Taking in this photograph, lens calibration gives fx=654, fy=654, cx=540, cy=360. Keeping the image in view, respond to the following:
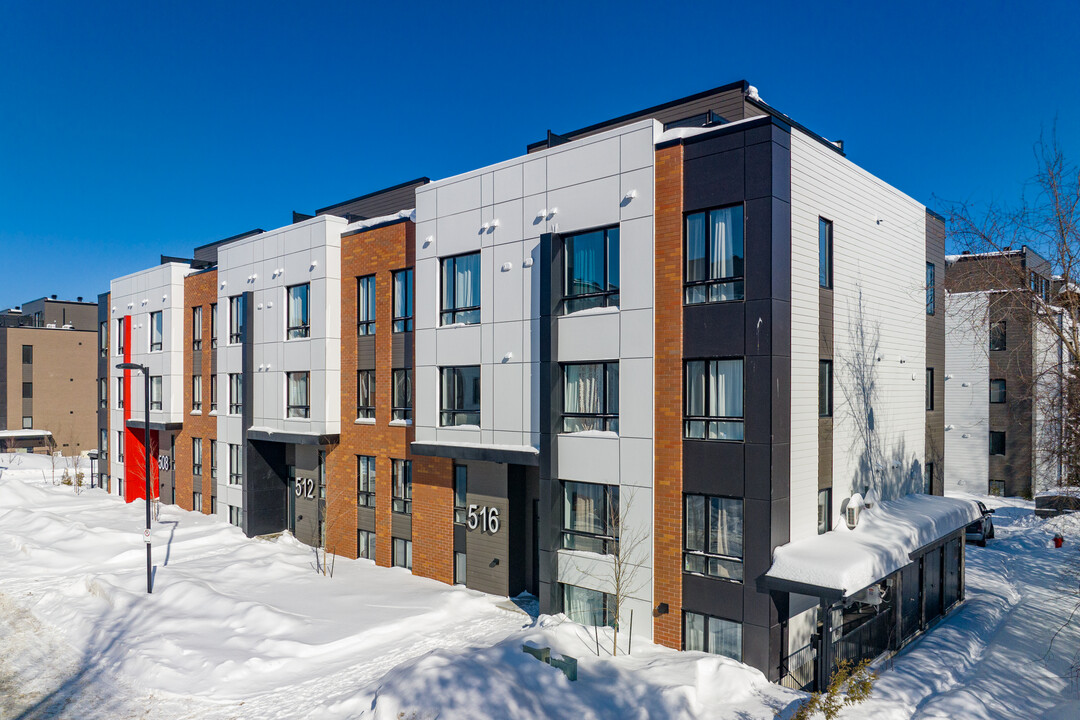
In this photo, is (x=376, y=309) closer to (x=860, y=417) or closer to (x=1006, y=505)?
(x=860, y=417)

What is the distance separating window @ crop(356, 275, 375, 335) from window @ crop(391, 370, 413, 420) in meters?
2.23

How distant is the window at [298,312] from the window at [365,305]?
2.81m

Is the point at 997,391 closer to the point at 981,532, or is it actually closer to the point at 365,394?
the point at 981,532

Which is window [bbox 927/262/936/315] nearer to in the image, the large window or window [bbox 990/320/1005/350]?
window [bbox 990/320/1005/350]

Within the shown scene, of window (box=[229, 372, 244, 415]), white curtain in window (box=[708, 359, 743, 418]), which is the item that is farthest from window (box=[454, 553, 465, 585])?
window (box=[229, 372, 244, 415])

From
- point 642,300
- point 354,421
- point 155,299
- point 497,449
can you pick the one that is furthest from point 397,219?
point 155,299

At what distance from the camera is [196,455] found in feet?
114

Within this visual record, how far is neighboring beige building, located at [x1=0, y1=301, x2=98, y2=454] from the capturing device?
64.8 m

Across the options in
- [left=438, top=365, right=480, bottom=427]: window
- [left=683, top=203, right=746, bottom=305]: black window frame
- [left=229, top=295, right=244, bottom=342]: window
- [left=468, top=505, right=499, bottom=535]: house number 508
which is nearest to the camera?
[left=683, top=203, right=746, bottom=305]: black window frame

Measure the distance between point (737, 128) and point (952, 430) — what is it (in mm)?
35794

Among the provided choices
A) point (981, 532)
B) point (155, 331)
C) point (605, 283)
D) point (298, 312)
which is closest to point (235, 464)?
point (298, 312)

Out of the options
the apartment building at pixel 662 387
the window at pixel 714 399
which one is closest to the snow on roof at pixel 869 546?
the apartment building at pixel 662 387

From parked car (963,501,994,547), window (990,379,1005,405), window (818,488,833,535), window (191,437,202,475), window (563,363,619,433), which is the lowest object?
parked car (963,501,994,547)

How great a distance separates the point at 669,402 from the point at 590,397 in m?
2.48
